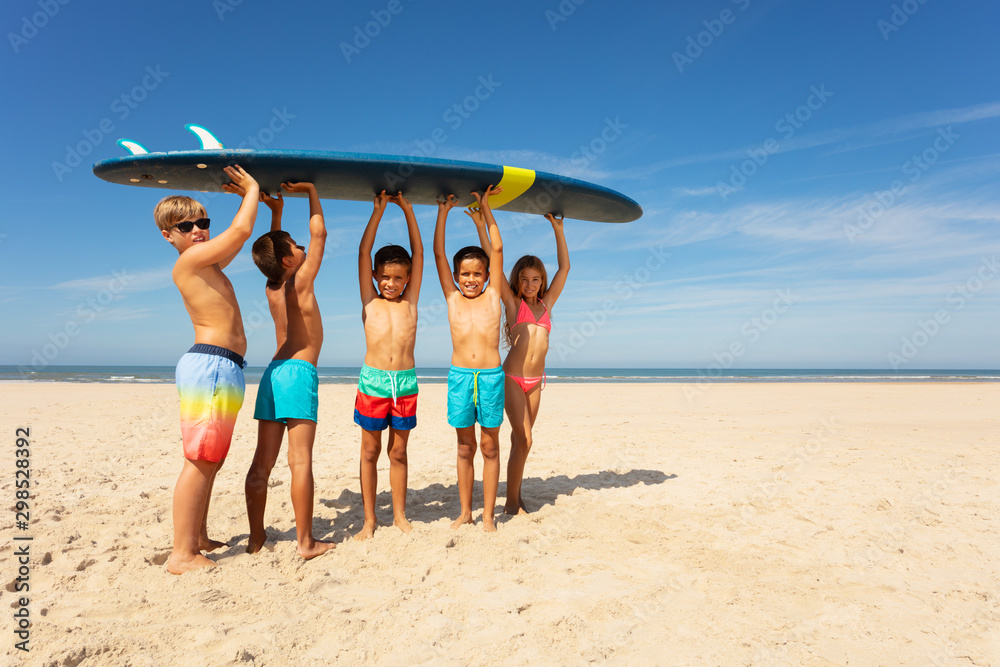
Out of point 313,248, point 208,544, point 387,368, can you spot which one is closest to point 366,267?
point 313,248

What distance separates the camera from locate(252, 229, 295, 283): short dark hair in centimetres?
336

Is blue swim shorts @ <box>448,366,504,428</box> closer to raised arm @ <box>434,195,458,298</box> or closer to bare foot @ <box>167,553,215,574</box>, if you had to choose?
raised arm @ <box>434,195,458,298</box>

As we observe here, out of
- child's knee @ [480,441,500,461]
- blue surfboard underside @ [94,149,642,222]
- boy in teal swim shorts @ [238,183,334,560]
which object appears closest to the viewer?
boy in teal swim shorts @ [238,183,334,560]

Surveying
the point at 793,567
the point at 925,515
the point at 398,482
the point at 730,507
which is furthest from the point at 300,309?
the point at 925,515

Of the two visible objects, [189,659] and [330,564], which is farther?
[330,564]

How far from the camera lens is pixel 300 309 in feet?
10.8

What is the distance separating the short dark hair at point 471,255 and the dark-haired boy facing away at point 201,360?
4.75 ft

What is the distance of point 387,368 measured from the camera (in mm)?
3584

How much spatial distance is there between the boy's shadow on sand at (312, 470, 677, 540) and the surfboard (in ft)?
8.31

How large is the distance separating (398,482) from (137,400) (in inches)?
431

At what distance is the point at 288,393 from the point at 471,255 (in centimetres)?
161

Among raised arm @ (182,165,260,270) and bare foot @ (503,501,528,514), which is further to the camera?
bare foot @ (503,501,528,514)

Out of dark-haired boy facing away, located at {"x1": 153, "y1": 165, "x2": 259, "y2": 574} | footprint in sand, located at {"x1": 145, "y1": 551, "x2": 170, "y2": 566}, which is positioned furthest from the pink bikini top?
footprint in sand, located at {"x1": 145, "y1": 551, "x2": 170, "y2": 566}

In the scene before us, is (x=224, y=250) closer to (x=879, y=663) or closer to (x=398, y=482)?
(x=398, y=482)
